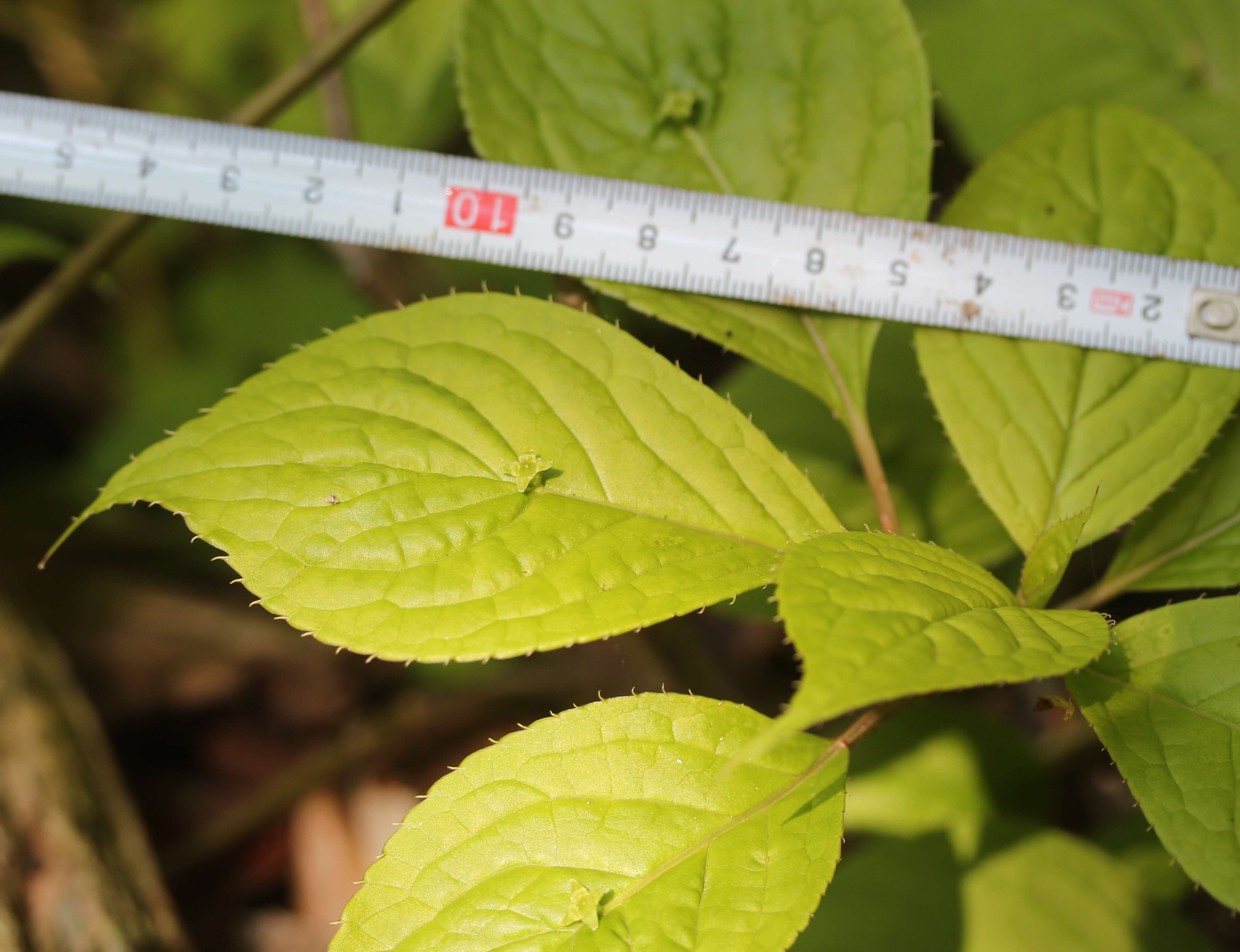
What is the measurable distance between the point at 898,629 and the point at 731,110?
42.9 inches

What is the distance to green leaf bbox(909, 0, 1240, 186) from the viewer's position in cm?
227

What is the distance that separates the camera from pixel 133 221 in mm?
1862

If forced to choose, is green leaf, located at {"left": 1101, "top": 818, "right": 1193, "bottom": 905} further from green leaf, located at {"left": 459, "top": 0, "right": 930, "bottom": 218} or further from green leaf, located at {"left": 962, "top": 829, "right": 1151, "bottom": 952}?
green leaf, located at {"left": 459, "top": 0, "right": 930, "bottom": 218}

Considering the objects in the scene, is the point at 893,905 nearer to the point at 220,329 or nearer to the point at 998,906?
the point at 998,906

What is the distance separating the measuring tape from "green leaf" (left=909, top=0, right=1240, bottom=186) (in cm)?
87

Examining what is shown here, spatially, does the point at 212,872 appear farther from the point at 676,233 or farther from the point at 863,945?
the point at 676,233

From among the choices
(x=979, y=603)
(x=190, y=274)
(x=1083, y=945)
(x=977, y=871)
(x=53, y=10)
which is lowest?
(x=1083, y=945)

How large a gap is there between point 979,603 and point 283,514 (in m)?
0.89

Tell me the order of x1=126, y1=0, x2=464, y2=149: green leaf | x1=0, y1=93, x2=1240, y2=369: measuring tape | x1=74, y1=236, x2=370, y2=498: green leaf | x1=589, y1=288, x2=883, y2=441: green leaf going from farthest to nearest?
x1=74, y1=236, x2=370, y2=498: green leaf, x1=126, y1=0, x2=464, y2=149: green leaf, x1=0, y1=93, x2=1240, y2=369: measuring tape, x1=589, y1=288, x2=883, y2=441: green leaf

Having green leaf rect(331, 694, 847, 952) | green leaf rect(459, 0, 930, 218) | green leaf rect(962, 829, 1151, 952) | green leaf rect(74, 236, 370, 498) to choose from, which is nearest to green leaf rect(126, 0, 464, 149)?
green leaf rect(74, 236, 370, 498)

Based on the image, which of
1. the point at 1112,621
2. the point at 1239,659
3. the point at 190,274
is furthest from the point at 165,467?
the point at 190,274

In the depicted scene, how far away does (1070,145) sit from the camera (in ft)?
5.03

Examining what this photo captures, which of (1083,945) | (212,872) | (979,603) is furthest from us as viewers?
(212,872)

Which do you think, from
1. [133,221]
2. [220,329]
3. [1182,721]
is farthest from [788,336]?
[220,329]
